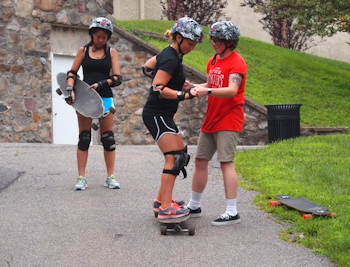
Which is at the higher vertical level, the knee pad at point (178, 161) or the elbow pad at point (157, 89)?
the elbow pad at point (157, 89)

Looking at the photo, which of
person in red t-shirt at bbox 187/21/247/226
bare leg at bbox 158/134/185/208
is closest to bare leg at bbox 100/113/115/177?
person in red t-shirt at bbox 187/21/247/226

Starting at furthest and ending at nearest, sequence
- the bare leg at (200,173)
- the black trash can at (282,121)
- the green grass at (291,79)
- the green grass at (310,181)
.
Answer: the green grass at (291,79), the black trash can at (282,121), the bare leg at (200,173), the green grass at (310,181)

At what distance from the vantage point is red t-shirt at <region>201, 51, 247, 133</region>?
7031mm

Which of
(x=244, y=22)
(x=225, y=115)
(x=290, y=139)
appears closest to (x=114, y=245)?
(x=225, y=115)

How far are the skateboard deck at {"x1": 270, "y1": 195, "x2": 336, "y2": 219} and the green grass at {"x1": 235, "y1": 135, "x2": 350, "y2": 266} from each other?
0.06m

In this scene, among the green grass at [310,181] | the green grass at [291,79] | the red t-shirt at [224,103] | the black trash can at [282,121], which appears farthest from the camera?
the green grass at [291,79]

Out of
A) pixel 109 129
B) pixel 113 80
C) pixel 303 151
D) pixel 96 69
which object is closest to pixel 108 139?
pixel 109 129

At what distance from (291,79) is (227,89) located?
42.7 ft

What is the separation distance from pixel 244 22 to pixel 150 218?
22.5m

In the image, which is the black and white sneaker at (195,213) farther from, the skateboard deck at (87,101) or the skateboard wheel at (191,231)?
the skateboard deck at (87,101)

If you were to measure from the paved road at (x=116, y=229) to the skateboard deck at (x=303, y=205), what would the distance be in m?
0.27

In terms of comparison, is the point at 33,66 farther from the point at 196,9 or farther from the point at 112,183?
the point at 196,9

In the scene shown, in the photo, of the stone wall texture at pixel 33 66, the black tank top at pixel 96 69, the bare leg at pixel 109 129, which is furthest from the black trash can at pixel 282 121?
the black tank top at pixel 96 69

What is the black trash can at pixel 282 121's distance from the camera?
14219mm
